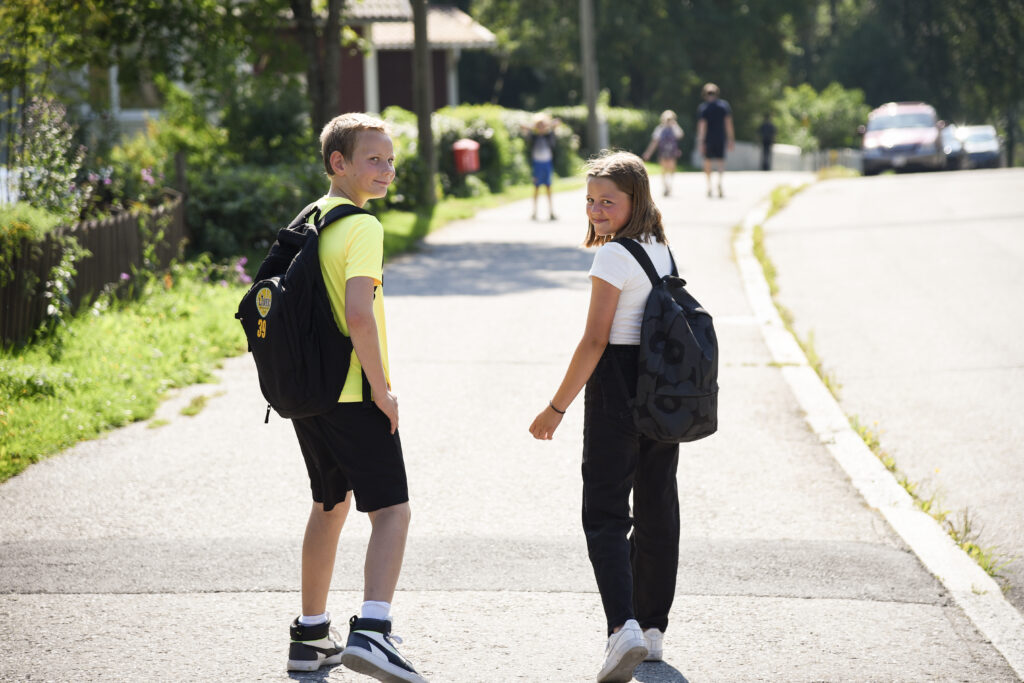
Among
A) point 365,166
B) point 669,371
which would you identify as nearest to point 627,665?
point 669,371

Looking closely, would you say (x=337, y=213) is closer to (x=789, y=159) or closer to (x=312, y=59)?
(x=312, y=59)

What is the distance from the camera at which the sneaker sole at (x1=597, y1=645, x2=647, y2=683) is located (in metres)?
3.65

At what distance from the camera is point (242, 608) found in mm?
4434

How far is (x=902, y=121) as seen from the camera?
124 feet

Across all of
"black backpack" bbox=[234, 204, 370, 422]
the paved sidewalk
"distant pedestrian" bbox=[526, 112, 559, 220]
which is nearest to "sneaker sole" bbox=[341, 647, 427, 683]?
the paved sidewalk

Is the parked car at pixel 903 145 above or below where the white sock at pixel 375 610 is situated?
above

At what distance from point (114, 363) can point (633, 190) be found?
519 centimetres

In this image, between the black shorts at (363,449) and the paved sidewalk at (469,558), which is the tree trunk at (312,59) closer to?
the paved sidewalk at (469,558)

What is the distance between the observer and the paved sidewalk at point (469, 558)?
13.2ft

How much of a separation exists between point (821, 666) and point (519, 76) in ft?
165

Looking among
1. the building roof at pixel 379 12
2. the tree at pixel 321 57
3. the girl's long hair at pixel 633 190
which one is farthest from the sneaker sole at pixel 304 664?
the building roof at pixel 379 12

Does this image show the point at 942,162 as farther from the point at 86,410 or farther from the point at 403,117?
the point at 86,410

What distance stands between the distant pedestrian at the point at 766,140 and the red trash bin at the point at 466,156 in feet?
61.8

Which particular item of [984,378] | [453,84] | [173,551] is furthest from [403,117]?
[173,551]
